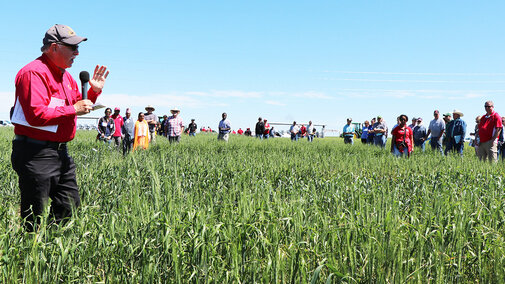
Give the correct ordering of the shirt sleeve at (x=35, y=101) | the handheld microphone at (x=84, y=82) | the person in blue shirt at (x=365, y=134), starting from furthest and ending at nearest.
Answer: the person in blue shirt at (x=365, y=134)
the handheld microphone at (x=84, y=82)
the shirt sleeve at (x=35, y=101)

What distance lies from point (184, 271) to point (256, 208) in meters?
1.12

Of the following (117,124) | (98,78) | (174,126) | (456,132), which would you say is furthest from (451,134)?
(98,78)

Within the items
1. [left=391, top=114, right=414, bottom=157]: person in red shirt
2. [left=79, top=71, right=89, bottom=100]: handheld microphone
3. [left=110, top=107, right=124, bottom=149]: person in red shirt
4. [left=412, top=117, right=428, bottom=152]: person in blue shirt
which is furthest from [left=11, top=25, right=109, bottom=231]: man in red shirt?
[left=412, top=117, right=428, bottom=152]: person in blue shirt

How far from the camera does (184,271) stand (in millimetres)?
2635

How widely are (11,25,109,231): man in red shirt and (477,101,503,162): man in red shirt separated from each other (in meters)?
9.36

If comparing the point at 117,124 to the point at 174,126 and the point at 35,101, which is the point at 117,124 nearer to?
the point at 174,126

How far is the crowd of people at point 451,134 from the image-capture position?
30.9ft

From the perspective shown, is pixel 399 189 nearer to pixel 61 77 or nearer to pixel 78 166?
pixel 61 77

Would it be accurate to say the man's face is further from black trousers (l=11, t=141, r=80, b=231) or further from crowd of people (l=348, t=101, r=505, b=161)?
crowd of people (l=348, t=101, r=505, b=161)

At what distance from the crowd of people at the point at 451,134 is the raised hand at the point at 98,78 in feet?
27.9

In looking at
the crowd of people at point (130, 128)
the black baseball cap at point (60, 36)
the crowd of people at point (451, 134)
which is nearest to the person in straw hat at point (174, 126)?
the crowd of people at point (130, 128)

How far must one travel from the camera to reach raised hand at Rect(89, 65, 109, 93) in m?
3.53

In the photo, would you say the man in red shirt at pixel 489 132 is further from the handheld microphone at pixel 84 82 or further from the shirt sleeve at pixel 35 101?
the shirt sleeve at pixel 35 101

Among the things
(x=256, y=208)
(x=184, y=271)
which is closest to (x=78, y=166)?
(x=256, y=208)
